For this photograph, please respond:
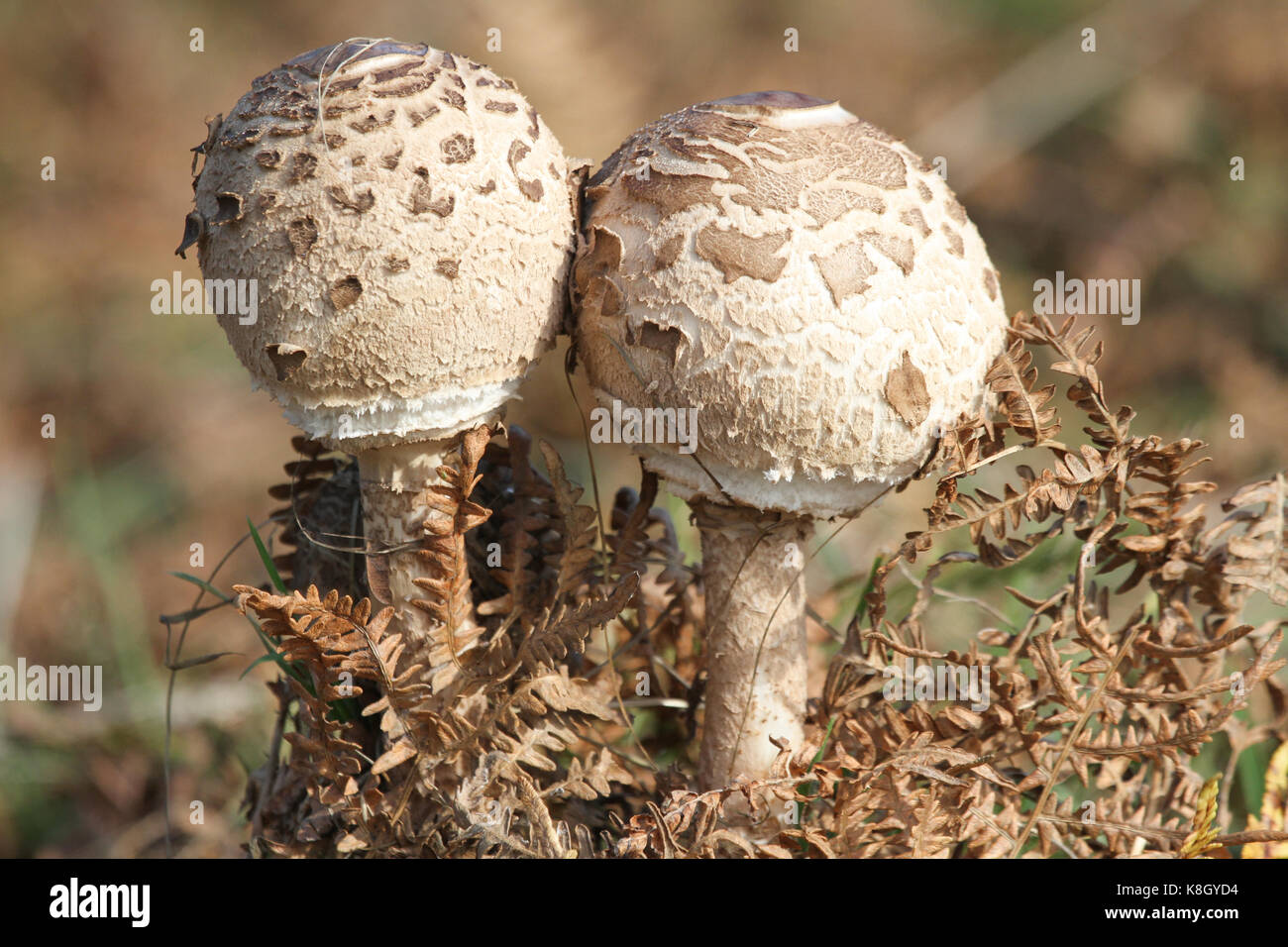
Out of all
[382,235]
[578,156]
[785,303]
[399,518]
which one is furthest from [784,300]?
[578,156]

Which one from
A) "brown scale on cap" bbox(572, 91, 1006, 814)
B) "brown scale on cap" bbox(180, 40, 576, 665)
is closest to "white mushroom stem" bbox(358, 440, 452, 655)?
"brown scale on cap" bbox(180, 40, 576, 665)

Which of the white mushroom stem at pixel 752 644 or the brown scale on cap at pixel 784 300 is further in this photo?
the white mushroom stem at pixel 752 644

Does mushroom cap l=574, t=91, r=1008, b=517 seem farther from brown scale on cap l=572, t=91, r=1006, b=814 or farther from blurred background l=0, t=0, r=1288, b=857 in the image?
blurred background l=0, t=0, r=1288, b=857

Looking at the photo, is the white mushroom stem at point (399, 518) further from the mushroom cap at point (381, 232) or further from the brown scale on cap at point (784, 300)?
the brown scale on cap at point (784, 300)

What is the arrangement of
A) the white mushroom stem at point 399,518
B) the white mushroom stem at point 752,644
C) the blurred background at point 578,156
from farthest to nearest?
the blurred background at point 578,156 < the white mushroom stem at point 752,644 < the white mushroom stem at point 399,518

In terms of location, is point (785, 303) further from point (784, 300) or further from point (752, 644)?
point (752, 644)

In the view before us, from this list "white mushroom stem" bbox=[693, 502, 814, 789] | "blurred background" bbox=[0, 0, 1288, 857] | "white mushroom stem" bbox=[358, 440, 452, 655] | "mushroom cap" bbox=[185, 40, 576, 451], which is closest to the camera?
"mushroom cap" bbox=[185, 40, 576, 451]

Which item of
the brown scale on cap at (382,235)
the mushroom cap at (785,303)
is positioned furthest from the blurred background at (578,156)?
the brown scale on cap at (382,235)
